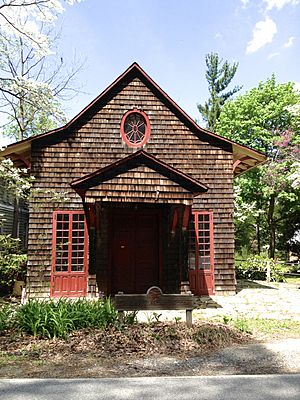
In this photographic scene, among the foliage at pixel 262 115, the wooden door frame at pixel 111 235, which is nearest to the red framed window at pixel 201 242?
the wooden door frame at pixel 111 235

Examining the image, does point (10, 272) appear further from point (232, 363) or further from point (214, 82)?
point (214, 82)

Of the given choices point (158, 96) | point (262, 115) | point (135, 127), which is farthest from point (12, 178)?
point (262, 115)

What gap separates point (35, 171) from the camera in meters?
11.7

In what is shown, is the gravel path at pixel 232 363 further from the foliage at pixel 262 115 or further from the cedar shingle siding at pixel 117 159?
the foliage at pixel 262 115

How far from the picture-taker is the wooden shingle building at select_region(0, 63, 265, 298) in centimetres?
1134

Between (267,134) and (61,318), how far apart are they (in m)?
22.8

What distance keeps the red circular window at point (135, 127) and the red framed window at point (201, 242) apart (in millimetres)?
3087

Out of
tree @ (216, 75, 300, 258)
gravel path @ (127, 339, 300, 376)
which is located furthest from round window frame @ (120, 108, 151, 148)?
A: tree @ (216, 75, 300, 258)

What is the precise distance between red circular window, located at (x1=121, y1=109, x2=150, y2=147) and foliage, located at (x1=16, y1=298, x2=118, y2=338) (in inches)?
264

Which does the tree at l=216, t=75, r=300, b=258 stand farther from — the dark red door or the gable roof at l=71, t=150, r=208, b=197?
the gable roof at l=71, t=150, r=208, b=197

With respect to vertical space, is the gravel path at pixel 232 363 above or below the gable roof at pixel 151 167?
below

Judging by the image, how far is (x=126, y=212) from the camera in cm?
1175

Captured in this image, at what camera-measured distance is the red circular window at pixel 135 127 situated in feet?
40.3

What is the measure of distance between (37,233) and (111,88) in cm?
538
